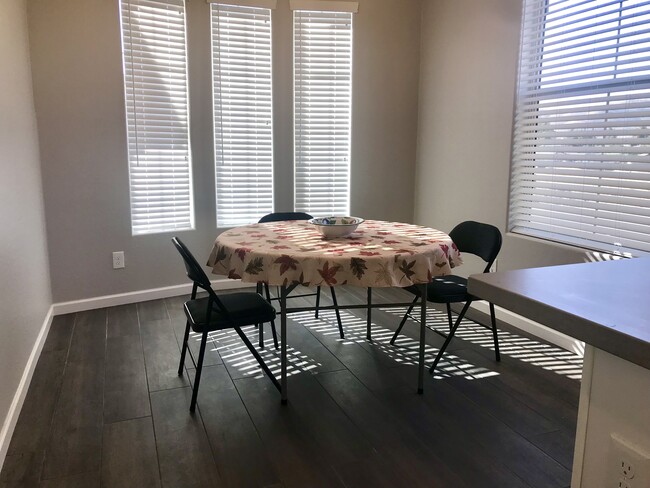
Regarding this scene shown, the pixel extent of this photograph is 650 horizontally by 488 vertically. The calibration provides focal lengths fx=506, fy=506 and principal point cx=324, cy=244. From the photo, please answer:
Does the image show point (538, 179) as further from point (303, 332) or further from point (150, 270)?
point (150, 270)

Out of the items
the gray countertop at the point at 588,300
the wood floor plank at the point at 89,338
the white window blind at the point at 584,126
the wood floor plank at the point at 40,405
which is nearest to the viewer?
the gray countertop at the point at 588,300

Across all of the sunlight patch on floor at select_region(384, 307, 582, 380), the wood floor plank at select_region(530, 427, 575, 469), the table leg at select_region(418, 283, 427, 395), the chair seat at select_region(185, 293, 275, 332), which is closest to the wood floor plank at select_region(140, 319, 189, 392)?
the chair seat at select_region(185, 293, 275, 332)

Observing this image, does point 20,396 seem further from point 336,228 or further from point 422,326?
point 422,326

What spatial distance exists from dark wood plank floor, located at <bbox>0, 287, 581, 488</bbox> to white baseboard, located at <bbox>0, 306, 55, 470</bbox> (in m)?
0.04

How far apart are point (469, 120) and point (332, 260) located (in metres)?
2.30

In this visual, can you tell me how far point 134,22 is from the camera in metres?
3.75

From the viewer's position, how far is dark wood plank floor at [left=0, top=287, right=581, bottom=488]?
1.95 m

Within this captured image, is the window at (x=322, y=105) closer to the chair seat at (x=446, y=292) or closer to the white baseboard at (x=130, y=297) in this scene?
the white baseboard at (x=130, y=297)

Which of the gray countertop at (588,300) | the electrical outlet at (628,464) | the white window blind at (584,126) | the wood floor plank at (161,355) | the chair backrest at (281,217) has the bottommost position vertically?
the wood floor plank at (161,355)

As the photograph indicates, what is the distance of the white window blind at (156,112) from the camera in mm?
3795

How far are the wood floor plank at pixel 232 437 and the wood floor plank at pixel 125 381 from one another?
305 mm

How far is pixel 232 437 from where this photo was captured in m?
2.19

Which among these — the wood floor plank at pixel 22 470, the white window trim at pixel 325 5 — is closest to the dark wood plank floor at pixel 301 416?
the wood floor plank at pixel 22 470

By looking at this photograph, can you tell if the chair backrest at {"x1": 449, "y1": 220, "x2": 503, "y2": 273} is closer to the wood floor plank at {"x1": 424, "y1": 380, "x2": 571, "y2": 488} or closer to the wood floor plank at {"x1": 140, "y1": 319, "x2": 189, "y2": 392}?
the wood floor plank at {"x1": 424, "y1": 380, "x2": 571, "y2": 488}
